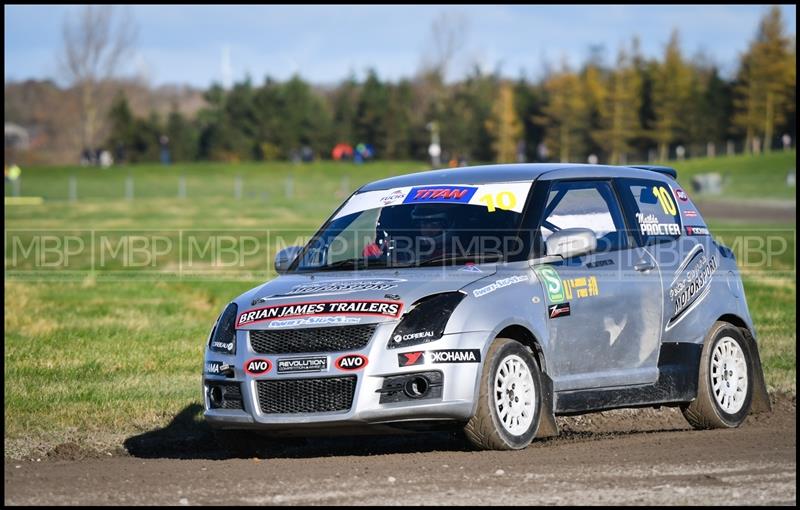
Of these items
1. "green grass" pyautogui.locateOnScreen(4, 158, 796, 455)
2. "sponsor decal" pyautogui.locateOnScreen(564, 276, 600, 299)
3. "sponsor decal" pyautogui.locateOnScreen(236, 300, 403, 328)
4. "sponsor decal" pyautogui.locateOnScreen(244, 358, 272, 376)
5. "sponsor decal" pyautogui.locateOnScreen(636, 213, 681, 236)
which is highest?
"sponsor decal" pyautogui.locateOnScreen(636, 213, 681, 236)

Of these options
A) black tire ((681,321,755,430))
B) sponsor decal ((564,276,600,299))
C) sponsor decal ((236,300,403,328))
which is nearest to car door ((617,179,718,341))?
black tire ((681,321,755,430))

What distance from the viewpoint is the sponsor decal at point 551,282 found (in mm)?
8266

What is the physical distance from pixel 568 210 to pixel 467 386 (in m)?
1.93

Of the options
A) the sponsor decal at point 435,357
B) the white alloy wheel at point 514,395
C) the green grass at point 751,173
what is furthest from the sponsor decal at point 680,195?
the green grass at point 751,173

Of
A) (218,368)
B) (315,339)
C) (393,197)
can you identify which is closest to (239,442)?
(218,368)

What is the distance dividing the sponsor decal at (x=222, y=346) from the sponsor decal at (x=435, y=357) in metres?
1.11

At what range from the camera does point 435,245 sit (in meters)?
8.53

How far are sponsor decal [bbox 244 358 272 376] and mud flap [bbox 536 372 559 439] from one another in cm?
171

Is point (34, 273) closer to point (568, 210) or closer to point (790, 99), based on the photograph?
point (568, 210)

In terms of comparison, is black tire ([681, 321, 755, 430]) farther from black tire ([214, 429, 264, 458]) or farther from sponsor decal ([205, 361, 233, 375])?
sponsor decal ([205, 361, 233, 375])

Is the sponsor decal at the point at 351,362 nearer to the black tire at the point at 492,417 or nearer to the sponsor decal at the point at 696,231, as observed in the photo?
the black tire at the point at 492,417

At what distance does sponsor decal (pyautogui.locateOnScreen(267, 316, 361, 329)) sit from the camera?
7566 millimetres

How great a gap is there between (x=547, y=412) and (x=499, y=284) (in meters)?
0.87

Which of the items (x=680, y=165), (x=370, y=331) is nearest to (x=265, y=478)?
(x=370, y=331)
